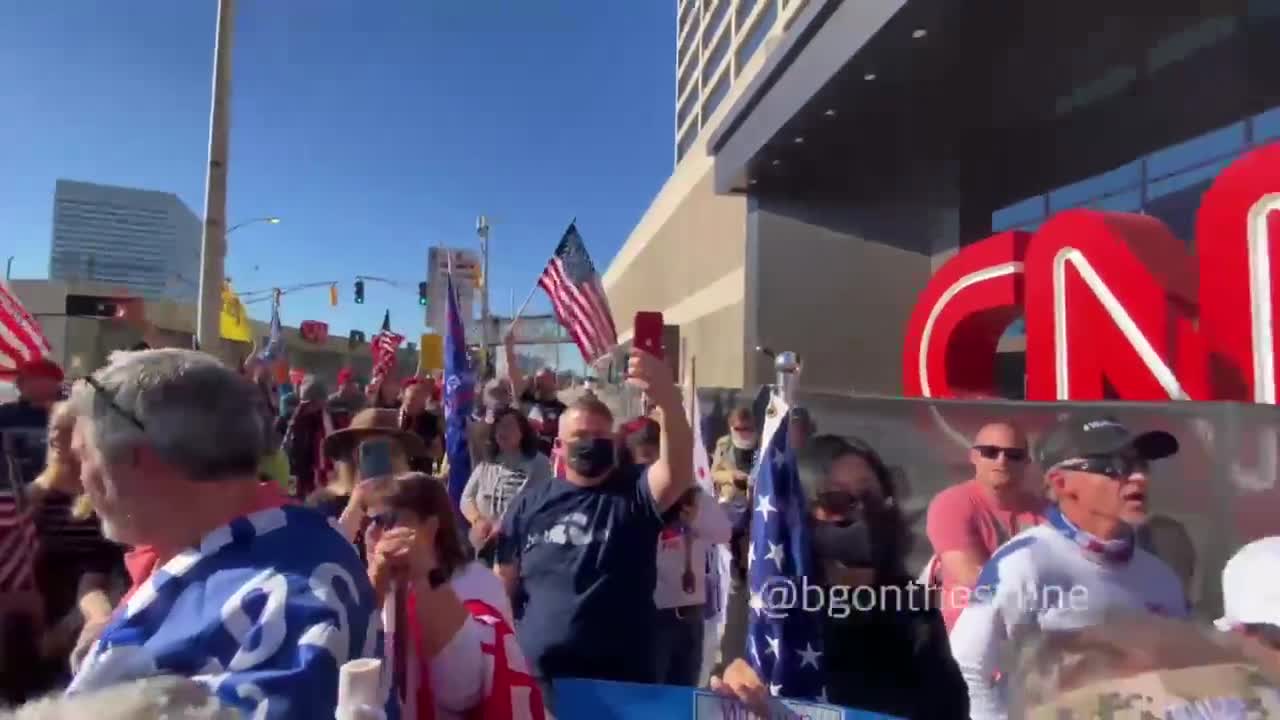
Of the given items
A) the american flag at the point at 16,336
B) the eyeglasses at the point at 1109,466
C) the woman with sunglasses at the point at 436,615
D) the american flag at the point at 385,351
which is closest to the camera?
the woman with sunglasses at the point at 436,615

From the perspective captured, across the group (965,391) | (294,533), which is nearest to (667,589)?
(294,533)

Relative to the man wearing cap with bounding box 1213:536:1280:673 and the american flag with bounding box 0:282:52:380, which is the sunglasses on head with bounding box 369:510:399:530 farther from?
the american flag with bounding box 0:282:52:380

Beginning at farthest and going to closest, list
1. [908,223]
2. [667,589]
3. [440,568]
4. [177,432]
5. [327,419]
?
[908,223]
[327,419]
[667,589]
[440,568]
[177,432]

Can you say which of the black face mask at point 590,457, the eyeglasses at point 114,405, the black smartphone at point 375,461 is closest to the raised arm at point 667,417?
the black face mask at point 590,457

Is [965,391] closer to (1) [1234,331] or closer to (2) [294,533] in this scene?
(1) [1234,331]

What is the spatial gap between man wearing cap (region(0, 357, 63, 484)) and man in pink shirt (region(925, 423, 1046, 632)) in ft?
12.5

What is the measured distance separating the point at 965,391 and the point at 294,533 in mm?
8066

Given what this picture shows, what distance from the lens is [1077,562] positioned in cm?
258

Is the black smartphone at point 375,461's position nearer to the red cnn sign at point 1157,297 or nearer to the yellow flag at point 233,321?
the red cnn sign at point 1157,297

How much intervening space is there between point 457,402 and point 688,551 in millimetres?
2303

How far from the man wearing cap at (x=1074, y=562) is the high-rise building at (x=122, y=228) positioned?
81.1 metres

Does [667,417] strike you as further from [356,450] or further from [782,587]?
[356,450]

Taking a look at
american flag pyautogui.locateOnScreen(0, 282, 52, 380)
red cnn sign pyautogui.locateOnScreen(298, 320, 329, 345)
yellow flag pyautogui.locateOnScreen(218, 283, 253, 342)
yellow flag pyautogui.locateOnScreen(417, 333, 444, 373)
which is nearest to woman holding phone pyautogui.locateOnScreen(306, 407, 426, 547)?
american flag pyautogui.locateOnScreen(0, 282, 52, 380)

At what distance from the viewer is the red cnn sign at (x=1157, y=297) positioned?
5750mm
